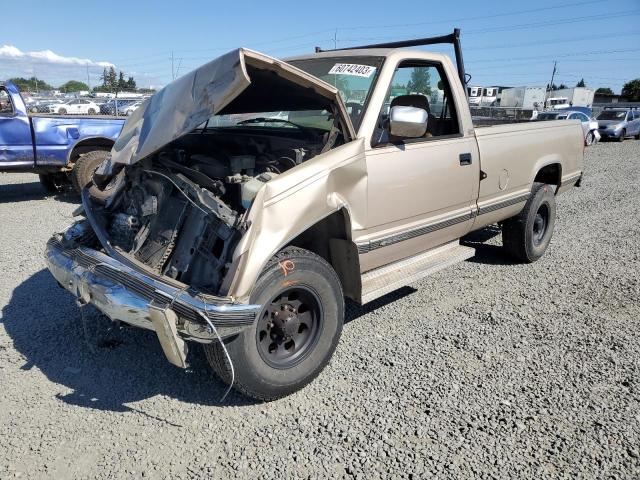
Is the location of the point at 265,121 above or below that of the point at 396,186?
above

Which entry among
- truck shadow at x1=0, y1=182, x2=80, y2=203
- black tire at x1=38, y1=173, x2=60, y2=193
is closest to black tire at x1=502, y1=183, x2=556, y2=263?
truck shadow at x1=0, y1=182, x2=80, y2=203

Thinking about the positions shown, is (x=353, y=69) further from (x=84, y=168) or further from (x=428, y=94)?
(x=84, y=168)

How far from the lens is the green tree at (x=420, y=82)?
4.32 m

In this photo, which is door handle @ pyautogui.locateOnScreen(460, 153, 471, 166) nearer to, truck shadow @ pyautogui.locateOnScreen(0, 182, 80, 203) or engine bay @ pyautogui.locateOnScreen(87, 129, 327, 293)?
engine bay @ pyautogui.locateOnScreen(87, 129, 327, 293)

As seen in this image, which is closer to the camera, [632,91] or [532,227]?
[532,227]

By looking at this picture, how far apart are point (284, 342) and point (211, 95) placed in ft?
5.03

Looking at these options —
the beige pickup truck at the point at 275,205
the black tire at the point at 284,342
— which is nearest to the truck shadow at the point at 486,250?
the beige pickup truck at the point at 275,205

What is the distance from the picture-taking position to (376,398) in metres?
3.10

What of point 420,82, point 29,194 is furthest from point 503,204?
point 29,194

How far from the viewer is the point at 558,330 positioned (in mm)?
4047

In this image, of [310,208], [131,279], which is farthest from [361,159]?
[131,279]

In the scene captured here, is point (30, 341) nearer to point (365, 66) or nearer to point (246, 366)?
point (246, 366)

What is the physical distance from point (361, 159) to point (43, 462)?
2494 mm

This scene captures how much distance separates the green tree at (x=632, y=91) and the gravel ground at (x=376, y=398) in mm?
74327
